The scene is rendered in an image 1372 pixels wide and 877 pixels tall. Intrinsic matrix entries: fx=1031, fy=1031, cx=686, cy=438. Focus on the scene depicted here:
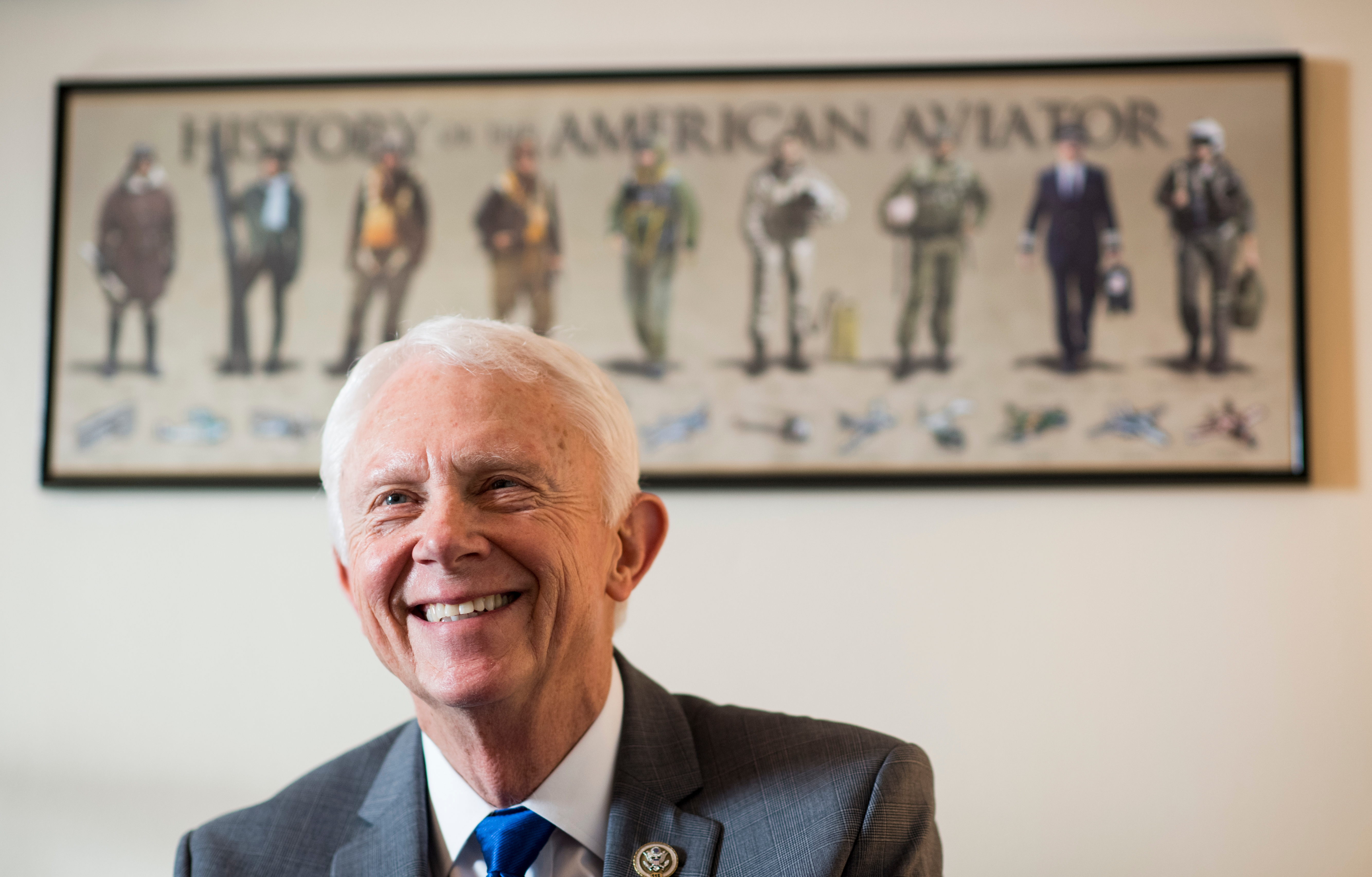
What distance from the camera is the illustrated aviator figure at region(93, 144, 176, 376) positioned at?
7.89ft

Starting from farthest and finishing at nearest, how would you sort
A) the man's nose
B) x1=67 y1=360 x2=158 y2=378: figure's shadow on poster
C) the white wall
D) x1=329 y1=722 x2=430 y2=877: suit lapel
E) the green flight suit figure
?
x1=67 y1=360 x2=158 y2=378: figure's shadow on poster, the green flight suit figure, the white wall, x1=329 y1=722 x2=430 y2=877: suit lapel, the man's nose

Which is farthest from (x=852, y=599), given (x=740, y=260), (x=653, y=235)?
(x=653, y=235)

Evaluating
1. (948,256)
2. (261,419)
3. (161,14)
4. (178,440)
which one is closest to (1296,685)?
(948,256)

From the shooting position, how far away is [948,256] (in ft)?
7.54

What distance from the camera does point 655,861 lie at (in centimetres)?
128

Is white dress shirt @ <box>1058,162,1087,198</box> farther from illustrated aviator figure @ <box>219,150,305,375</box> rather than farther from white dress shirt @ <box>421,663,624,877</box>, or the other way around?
illustrated aviator figure @ <box>219,150,305,375</box>

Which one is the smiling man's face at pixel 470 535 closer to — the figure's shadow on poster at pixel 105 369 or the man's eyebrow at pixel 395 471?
the man's eyebrow at pixel 395 471

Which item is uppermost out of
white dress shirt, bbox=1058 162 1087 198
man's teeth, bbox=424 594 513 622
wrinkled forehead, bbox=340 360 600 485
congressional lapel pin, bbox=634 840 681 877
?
white dress shirt, bbox=1058 162 1087 198

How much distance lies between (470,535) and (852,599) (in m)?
1.23

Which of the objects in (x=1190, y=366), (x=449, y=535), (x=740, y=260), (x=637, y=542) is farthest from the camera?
(x=740, y=260)

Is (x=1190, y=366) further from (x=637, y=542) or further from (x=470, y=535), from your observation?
(x=470, y=535)

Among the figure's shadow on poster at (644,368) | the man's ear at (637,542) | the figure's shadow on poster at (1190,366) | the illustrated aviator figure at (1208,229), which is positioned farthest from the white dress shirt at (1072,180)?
the man's ear at (637,542)

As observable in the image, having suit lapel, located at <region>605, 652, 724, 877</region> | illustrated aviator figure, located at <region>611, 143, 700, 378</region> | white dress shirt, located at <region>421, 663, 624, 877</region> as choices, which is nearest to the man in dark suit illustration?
illustrated aviator figure, located at <region>611, 143, 700, 378</region>

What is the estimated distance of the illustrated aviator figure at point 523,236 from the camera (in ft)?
7.71
